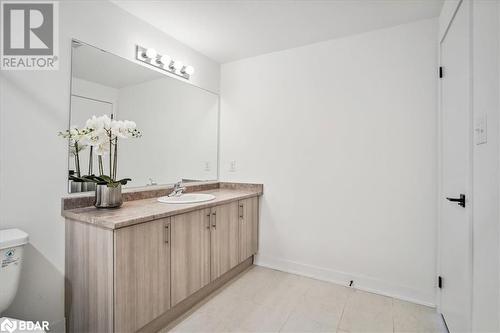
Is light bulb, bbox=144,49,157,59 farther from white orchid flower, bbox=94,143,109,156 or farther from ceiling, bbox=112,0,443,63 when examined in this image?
white orchid flower, bbox=94,143,109,156

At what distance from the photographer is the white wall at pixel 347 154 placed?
2.11m

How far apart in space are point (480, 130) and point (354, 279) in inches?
66.4

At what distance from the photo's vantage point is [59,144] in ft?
5.40

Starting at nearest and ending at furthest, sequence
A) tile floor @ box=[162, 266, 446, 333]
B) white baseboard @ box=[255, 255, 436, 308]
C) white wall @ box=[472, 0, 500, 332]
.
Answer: white wall @ box=[472, 0, 500, 332] → tile floor @ box=[162, 266, 446, 333] → white baseboard @ box=[255, 255, 436, 308]

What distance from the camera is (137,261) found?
152 centimetres

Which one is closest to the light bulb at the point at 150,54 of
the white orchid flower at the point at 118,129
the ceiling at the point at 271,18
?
the ceiling at the point at 271,18

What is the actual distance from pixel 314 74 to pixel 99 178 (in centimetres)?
211

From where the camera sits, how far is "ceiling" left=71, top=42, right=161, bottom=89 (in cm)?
174

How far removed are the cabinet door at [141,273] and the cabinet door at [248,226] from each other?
3.16 ft

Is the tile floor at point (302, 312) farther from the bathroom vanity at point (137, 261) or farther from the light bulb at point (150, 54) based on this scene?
the light bulb at point (150, 54)

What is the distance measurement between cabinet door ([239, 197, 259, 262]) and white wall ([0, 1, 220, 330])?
1456mm

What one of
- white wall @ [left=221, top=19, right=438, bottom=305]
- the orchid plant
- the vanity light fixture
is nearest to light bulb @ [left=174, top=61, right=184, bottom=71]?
the vanity light fixture
